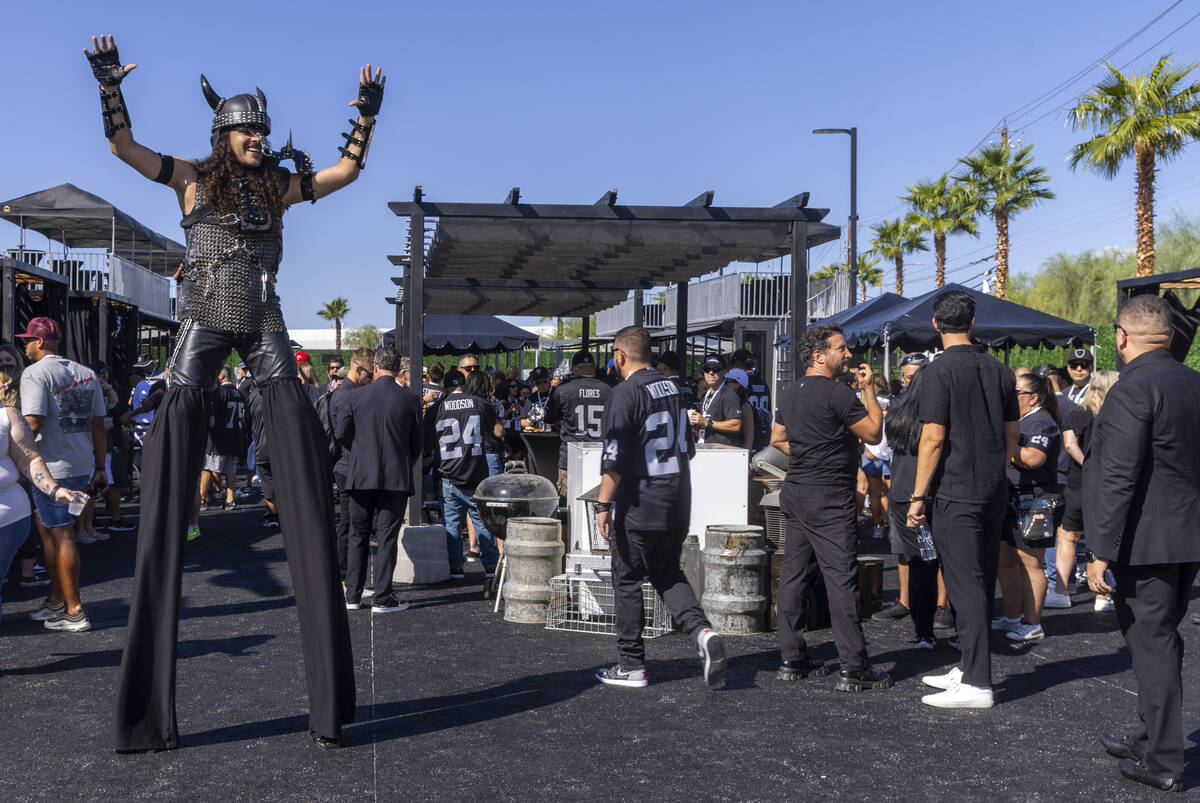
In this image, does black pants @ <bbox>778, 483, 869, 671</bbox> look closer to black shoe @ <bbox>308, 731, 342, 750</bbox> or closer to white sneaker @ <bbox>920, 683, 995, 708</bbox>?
white sneaker @ <bbox>920, 683, 995, 708</bbox>

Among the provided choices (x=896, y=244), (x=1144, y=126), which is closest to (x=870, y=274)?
(x=896, y=244)

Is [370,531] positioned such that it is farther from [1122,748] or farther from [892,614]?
[1122,748]

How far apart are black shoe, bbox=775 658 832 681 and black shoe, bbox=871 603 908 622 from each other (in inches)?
71.4

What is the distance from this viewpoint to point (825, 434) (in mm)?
6230

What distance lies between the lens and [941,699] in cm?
573

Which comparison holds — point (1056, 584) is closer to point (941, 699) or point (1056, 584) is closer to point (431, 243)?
point (941, 699)

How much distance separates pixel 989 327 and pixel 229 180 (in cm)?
1271

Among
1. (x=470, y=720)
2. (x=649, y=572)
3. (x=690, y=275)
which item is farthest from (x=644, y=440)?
(x=690, y=275)

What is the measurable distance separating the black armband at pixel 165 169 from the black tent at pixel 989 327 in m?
12.2

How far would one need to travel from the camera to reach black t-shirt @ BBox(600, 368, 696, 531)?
6.08m

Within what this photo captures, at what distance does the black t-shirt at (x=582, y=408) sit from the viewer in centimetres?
1015

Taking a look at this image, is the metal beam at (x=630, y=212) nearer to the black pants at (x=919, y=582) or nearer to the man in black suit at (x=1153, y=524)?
the black pants at (x=919, y=582)

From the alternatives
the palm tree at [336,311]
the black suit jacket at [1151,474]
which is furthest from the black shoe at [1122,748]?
the palm tree at [336,311]

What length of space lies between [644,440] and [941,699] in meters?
2.09
